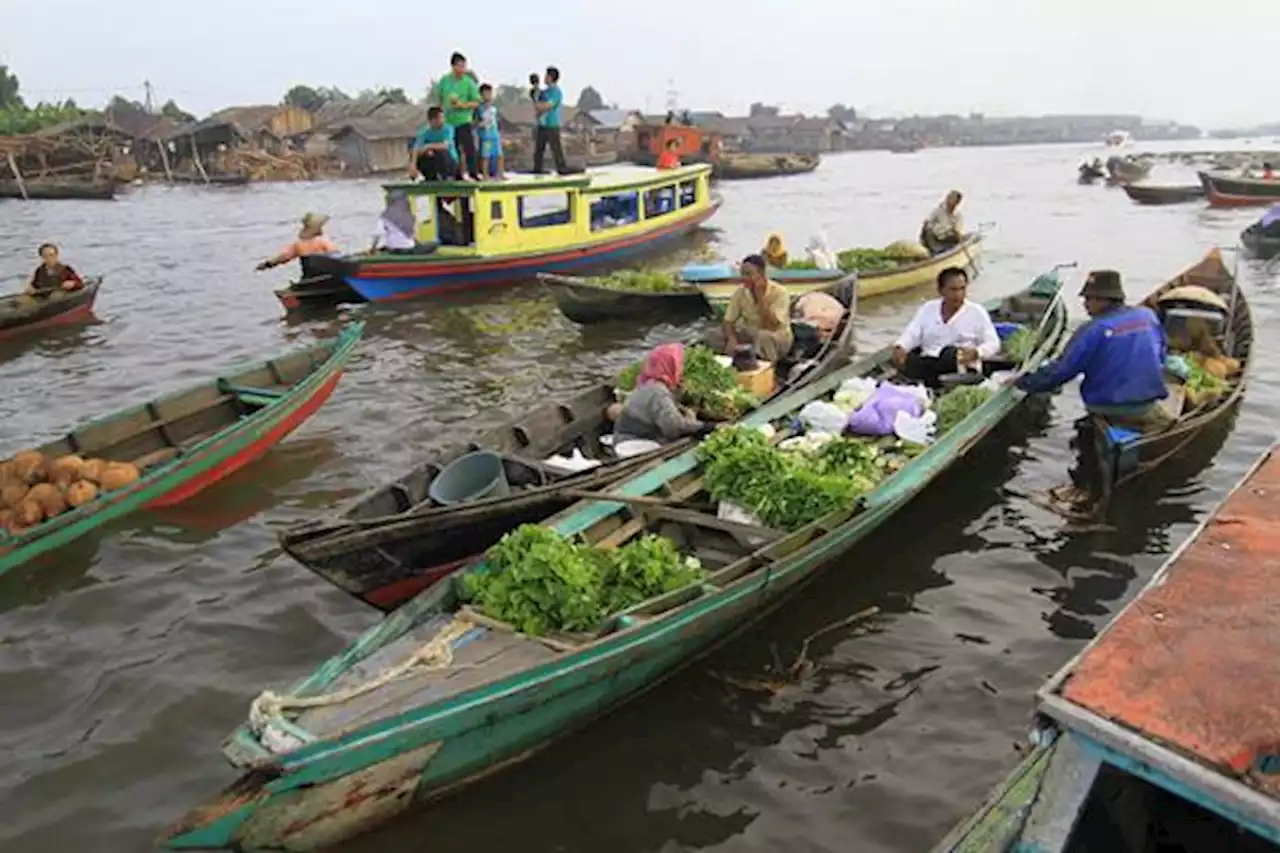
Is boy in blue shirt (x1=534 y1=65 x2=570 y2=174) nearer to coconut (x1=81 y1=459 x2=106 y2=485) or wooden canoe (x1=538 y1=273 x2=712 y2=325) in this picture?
wooden canoe (x1=538 y1=273 x2=712 y2=325)

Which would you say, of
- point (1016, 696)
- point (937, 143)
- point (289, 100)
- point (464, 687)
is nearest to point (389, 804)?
point (464, 687)

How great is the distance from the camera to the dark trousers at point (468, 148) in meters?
16.8

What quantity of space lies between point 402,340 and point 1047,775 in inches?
509

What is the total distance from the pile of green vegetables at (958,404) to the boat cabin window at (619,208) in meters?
13.5

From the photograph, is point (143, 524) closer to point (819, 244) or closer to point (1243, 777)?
point (1243, 777)

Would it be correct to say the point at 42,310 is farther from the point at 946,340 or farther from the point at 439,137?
the point at 946,340

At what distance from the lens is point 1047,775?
10.4ft

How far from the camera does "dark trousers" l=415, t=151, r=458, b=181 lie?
658 inches

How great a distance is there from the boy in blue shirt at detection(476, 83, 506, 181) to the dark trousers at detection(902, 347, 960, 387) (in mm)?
10498

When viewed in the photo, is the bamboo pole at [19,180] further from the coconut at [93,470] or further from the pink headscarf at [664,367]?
the pink headscarf at [664,367]

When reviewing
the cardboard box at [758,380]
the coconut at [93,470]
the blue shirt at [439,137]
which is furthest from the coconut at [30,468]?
the blue shirt at [439,137]

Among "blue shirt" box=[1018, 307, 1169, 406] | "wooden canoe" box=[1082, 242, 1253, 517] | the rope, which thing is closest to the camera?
the rope

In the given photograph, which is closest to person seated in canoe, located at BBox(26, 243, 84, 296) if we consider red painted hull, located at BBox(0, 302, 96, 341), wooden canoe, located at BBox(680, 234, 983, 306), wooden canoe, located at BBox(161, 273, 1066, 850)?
red painted hull, located at BBox(0, 302, 96, 341)

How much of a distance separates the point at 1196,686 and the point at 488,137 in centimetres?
1588
